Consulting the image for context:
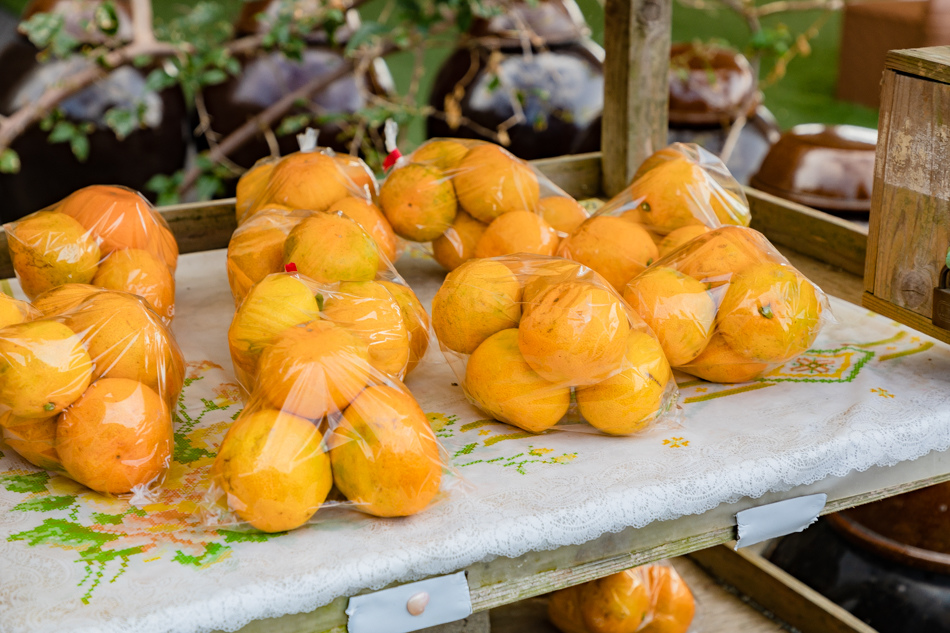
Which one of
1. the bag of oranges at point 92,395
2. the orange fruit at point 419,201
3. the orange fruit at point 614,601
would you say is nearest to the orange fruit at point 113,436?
the bag of oranges at point 92,395

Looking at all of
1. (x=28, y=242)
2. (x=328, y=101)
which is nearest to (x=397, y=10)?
(x=328, y=101)

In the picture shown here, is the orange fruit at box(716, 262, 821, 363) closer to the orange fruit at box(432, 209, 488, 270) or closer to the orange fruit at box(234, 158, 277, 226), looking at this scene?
the orange fruit at box(432, 209, 488, 270)

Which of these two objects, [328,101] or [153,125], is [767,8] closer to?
[328,101]

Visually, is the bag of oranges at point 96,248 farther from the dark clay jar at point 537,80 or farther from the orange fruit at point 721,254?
the dark clay jar at point 537,80

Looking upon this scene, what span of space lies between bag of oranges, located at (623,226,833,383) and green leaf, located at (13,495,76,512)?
541 millimetres

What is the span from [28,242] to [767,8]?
2335mm

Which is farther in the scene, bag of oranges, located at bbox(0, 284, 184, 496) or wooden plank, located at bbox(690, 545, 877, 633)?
wooden plank, located at bbox(690, 545, 877, 633)

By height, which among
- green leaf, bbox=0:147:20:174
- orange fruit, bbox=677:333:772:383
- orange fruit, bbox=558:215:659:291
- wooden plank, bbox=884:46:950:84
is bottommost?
orange fruit, bbox=677:333:772:383

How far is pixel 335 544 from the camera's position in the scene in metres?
0.68

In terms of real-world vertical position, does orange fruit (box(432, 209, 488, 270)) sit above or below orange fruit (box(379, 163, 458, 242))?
below

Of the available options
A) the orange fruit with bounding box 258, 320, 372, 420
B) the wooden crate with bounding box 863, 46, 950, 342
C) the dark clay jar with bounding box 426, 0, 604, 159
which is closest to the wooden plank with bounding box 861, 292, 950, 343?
the wooden crate with bounding box 863, 46, 950, 342

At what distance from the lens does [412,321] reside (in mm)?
891

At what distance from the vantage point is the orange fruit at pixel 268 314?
774 mm

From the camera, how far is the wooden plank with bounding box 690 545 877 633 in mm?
1235
